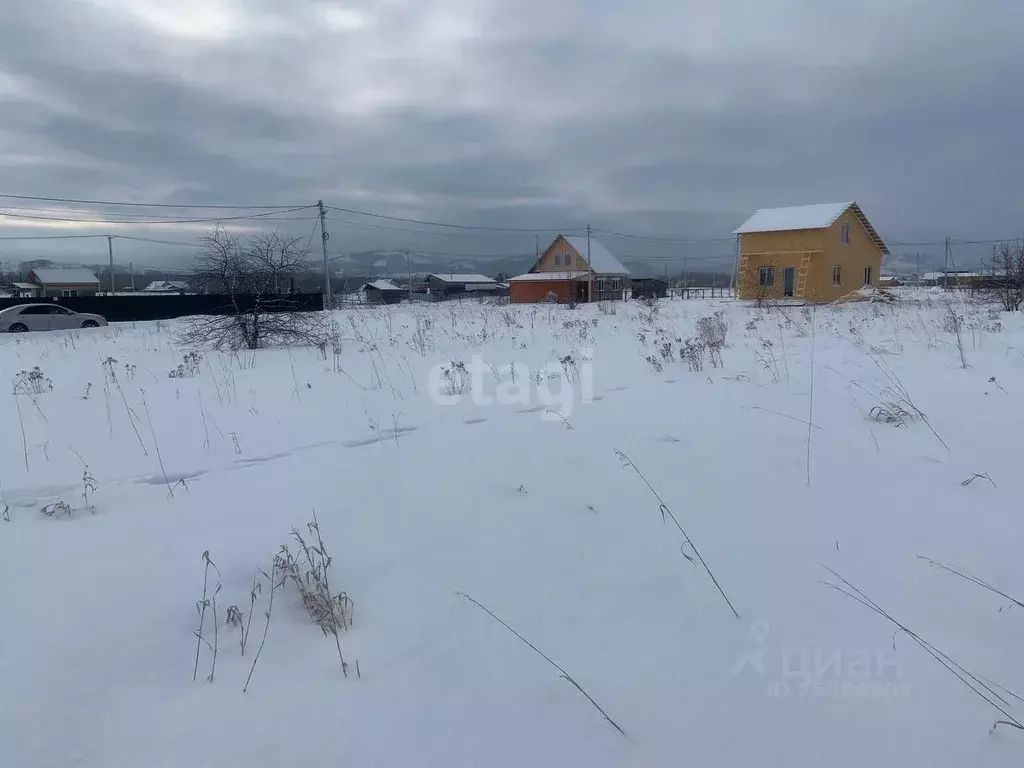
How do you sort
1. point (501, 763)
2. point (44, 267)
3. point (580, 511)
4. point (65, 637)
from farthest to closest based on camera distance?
1. point (44, 267)
2. point (580, 511)
3. point (65, 637)
4. point (501, 763)

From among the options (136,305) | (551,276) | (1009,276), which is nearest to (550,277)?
(551,276)

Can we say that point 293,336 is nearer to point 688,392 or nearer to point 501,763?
point 688,392

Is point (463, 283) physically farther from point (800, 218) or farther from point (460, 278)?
point (800, 218)

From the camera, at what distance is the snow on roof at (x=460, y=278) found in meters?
84.7

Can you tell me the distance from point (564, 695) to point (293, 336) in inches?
479

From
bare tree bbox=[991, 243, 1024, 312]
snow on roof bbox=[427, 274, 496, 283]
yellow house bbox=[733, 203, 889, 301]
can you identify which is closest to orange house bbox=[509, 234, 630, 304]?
yellow house bbox=[733, 203, 889, 301]

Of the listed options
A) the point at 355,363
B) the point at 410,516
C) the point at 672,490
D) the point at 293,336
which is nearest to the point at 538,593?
the point at 410,516

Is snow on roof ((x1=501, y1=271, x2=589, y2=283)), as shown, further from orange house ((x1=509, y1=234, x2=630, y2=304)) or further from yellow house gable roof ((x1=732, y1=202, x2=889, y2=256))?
yellow house gable roof ((x1=732, y1=202, x2=889, y2=256))

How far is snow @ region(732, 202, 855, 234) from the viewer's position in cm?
2856

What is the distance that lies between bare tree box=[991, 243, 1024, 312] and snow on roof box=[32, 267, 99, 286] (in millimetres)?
80707

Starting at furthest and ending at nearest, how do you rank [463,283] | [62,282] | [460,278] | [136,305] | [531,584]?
[460,278] → [463,283] → [62,282] → [136,305] → [531,584]

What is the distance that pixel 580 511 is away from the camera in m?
2.96

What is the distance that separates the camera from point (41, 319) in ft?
72.1

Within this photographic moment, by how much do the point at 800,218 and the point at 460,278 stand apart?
62195mm
